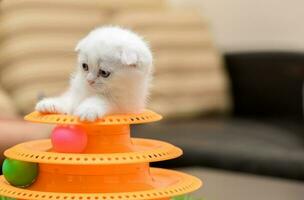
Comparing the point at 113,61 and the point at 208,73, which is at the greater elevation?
the point at 113,61

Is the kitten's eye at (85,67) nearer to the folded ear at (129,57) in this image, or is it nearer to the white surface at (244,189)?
the folded ear at (129,57)

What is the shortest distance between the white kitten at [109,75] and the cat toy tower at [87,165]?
0.02m

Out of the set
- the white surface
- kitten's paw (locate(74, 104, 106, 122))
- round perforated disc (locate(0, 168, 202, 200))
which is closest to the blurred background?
the white surface

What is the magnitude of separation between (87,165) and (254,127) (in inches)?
67.9

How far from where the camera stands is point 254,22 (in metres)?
3.39

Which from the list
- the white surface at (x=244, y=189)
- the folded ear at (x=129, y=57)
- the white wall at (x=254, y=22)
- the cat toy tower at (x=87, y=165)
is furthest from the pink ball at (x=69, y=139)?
the white wall at (x=254, y=22)

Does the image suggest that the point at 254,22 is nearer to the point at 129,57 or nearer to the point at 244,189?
the point at 244,189

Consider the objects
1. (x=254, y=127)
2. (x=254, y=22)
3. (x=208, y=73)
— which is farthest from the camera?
(x=254, y=22)

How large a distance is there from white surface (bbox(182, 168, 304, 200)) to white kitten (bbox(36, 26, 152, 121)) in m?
0.59

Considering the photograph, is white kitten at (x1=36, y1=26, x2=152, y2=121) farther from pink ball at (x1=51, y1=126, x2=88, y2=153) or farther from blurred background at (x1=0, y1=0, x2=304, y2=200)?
blurred background at (x1=0, y1=0, x2=304, y2=200)

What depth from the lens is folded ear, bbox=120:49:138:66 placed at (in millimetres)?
919

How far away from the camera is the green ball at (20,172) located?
3.11 feet

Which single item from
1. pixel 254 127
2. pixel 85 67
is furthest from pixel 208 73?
pixel 85 67

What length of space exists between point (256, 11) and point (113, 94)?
2.53m
